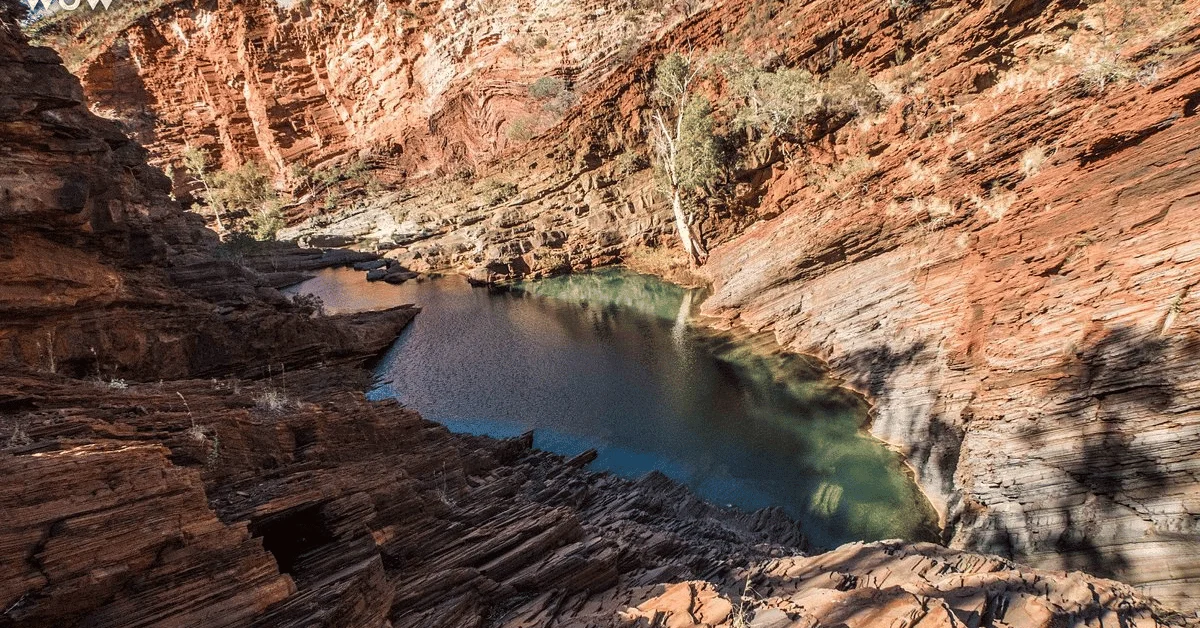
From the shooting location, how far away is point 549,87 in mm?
42312

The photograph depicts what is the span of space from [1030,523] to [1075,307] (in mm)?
5284

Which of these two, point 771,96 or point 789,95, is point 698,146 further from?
point 789,95

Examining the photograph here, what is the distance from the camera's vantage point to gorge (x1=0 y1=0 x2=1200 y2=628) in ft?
20.7

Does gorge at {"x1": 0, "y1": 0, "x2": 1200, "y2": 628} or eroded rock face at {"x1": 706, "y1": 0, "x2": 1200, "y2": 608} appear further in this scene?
eroded rock face at {"x1": 706, "y1": 0, "x2": 1200, "y2": 608}

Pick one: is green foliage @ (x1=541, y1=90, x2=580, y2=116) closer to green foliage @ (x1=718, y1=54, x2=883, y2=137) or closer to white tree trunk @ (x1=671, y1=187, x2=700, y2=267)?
green foliage @ (x1=718, y1=54, x2=883, y2=137)

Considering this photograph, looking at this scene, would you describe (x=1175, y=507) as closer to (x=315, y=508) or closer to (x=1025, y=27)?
(x=315, y=508)

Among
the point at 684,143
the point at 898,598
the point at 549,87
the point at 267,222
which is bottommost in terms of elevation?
the point at 898,598

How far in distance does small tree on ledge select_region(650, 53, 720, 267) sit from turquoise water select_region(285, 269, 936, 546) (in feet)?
14.8

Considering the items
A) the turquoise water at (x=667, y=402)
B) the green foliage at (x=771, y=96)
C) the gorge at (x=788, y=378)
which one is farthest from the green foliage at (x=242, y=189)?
the green foliage at (x=771, y=96)

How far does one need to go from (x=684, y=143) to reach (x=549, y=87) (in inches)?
689

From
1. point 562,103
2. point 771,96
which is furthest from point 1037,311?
point 562,103

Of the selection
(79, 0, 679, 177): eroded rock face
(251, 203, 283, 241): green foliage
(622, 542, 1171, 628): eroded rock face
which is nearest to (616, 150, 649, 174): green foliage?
(79, 0, 679, 177): eroded rock face

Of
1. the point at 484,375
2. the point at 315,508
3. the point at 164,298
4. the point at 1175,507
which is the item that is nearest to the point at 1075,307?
the point at 1175,507

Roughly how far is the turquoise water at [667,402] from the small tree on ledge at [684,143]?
4.51 m
